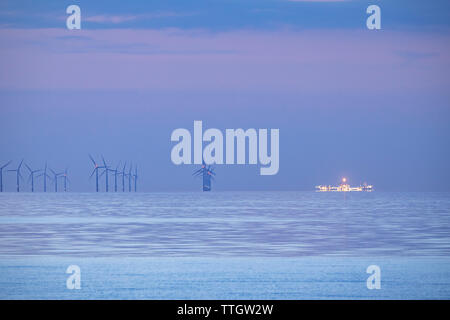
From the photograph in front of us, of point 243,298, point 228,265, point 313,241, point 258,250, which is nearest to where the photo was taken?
point 243,298

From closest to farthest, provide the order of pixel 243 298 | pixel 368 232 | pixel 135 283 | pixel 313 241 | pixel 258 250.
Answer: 1. pixel 243 298
2. pixel 135 283
3. pixel 258 250
4. pixel 313 241
5. pixel 368 232

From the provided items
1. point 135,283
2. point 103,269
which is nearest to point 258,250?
point 103,269

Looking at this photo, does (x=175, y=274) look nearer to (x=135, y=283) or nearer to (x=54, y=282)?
(x=135, y=283)

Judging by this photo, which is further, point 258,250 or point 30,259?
point 258,250
